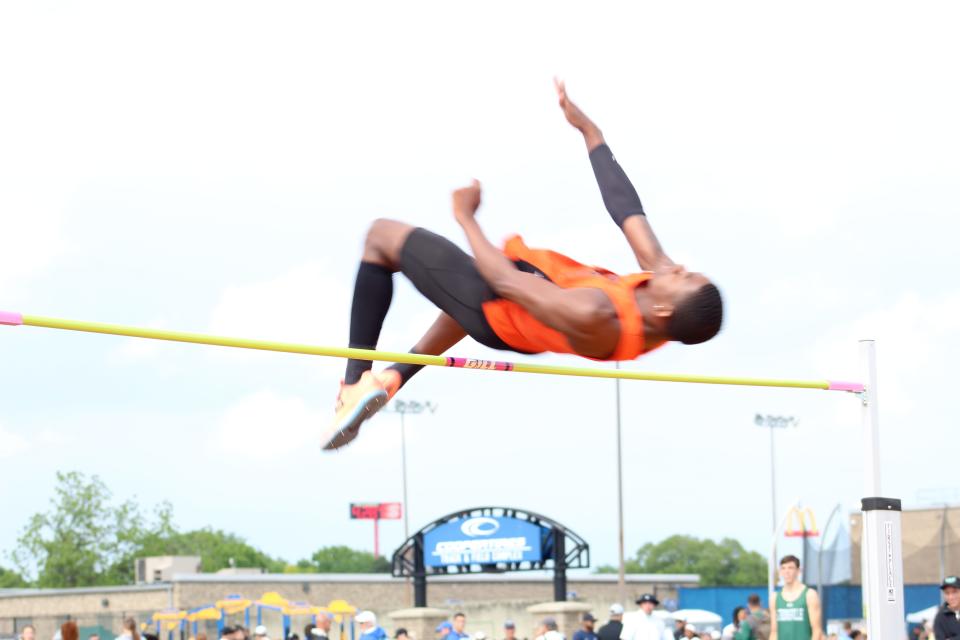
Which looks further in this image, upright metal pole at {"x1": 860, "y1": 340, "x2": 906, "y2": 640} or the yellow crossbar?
upright metal pole at {"x1": 860, "y1": 340, "x2": 906, "y2": 640}

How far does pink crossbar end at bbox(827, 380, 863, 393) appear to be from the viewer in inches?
248

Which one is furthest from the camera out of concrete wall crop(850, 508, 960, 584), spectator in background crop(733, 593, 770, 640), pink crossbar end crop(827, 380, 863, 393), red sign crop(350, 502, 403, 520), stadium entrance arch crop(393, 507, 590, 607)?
red sign crop(350, 502, 403, 520)

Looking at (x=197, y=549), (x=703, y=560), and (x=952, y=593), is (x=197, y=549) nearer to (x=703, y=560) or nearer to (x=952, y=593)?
(x=703, y=560)

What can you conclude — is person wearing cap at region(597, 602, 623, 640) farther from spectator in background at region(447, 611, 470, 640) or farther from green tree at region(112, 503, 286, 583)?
green tree at region(112, 503, 286, 583)

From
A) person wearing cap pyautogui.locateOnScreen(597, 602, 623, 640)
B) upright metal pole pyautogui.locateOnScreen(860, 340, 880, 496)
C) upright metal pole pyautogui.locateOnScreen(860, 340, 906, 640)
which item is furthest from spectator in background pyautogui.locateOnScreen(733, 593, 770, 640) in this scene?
upright metal pole pyautogui.locateOnScreen(860, 340, 880, 496)

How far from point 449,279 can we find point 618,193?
2.06ft

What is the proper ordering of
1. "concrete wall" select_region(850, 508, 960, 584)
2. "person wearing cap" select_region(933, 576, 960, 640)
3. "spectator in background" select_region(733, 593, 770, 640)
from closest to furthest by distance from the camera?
"person wearing cap" select_region(933, 576, 960, 640)
"spectator in background" select_region(733, 593, 770, 640)
"concrete wall" select_region(850, 508, 960, 584)

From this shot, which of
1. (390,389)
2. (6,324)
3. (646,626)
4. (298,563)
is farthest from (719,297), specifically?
(298,563)

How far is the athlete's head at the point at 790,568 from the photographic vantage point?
27.5 ft

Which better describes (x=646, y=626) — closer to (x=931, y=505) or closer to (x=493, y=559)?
(x=493, y=559)

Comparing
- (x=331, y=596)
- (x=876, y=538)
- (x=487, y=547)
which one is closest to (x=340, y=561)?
(x=331, y=596)

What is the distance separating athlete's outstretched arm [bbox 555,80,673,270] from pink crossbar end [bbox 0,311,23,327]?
6.12ft

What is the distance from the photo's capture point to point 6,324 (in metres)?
4.17

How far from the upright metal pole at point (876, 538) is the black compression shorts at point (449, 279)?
2671 millimetres
